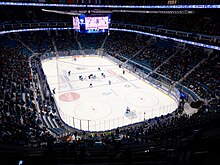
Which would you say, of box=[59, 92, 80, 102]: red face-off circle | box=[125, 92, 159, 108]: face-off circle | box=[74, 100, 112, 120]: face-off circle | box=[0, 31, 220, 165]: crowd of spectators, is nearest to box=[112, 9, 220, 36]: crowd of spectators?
box=[0, 31, 220, 165]: crowd of spectators

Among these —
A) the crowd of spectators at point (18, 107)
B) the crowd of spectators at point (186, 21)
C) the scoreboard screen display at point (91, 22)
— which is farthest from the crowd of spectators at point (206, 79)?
the crowd of spectators at point (18, 107)

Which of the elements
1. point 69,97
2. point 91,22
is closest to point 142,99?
point 69,97

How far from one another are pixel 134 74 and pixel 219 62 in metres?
11.1

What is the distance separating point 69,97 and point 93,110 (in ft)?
13.1

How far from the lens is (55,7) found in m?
40.0

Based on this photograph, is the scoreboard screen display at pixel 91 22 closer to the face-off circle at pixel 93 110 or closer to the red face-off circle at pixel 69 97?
the red face-off circle at pixel 69 97

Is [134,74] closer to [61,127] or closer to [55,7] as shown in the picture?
[61,127]

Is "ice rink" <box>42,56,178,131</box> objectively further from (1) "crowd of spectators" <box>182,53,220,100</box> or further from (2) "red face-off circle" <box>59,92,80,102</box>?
(1) "crowd of spectators" <box>182,53,220,100</box>

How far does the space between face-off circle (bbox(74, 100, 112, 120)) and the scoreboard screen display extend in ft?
33.3

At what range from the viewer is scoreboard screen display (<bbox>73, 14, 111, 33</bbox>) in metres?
24.4


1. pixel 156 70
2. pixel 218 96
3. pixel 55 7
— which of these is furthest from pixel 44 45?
pixel 218 96

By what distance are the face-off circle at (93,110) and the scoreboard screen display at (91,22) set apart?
10164 mm

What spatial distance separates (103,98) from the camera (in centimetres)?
2073

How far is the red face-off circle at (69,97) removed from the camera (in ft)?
66.5
